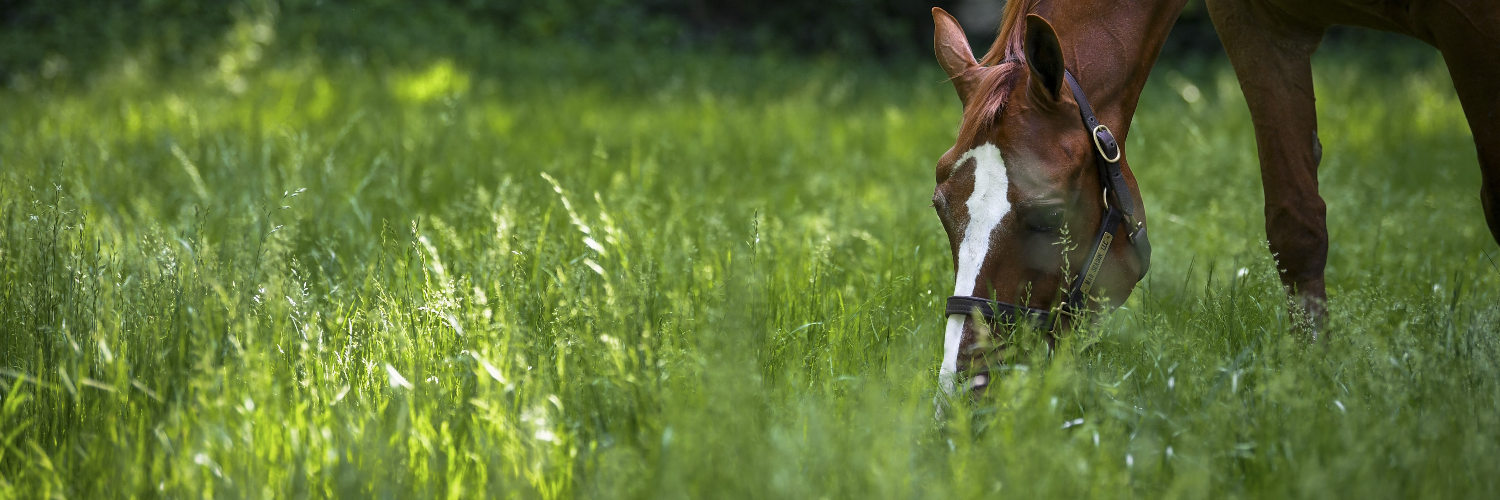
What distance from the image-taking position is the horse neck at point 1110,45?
2.02 meters

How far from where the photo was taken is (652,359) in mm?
1730

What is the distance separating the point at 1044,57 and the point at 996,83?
11 centimetres

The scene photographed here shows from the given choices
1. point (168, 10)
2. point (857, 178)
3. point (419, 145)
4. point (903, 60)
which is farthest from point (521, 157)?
point (903, 60)

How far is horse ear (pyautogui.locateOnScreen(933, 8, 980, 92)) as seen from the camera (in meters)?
2.10

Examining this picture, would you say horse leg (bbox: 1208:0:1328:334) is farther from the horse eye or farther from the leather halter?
the horse eye

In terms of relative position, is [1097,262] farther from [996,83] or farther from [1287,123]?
[1287,123]

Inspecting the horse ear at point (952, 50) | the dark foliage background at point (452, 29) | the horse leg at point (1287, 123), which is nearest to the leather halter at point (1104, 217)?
the horse ear at point (952, 50)

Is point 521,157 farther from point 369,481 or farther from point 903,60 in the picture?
point 903,60

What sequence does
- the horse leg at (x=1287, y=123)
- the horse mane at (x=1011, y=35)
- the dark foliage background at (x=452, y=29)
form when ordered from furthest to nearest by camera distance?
the dark foliage background at (x=452, y=29) < the horse leg at (x=1287, y=123) < the horse mane at (x=1011, y=35)

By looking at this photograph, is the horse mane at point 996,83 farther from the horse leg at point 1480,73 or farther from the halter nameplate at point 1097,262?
the horse leg at point 1480,73

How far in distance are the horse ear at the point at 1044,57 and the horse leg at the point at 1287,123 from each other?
90 cm

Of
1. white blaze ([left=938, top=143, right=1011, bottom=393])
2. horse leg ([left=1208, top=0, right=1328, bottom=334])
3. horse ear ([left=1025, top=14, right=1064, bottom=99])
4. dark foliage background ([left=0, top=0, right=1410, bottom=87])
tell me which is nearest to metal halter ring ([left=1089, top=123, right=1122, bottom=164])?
horse ear ([left=1025, top=14, right=1064, bottom=99])

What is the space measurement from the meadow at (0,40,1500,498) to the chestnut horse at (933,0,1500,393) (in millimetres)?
144

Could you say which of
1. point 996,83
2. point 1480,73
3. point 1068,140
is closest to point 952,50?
point 996,83
